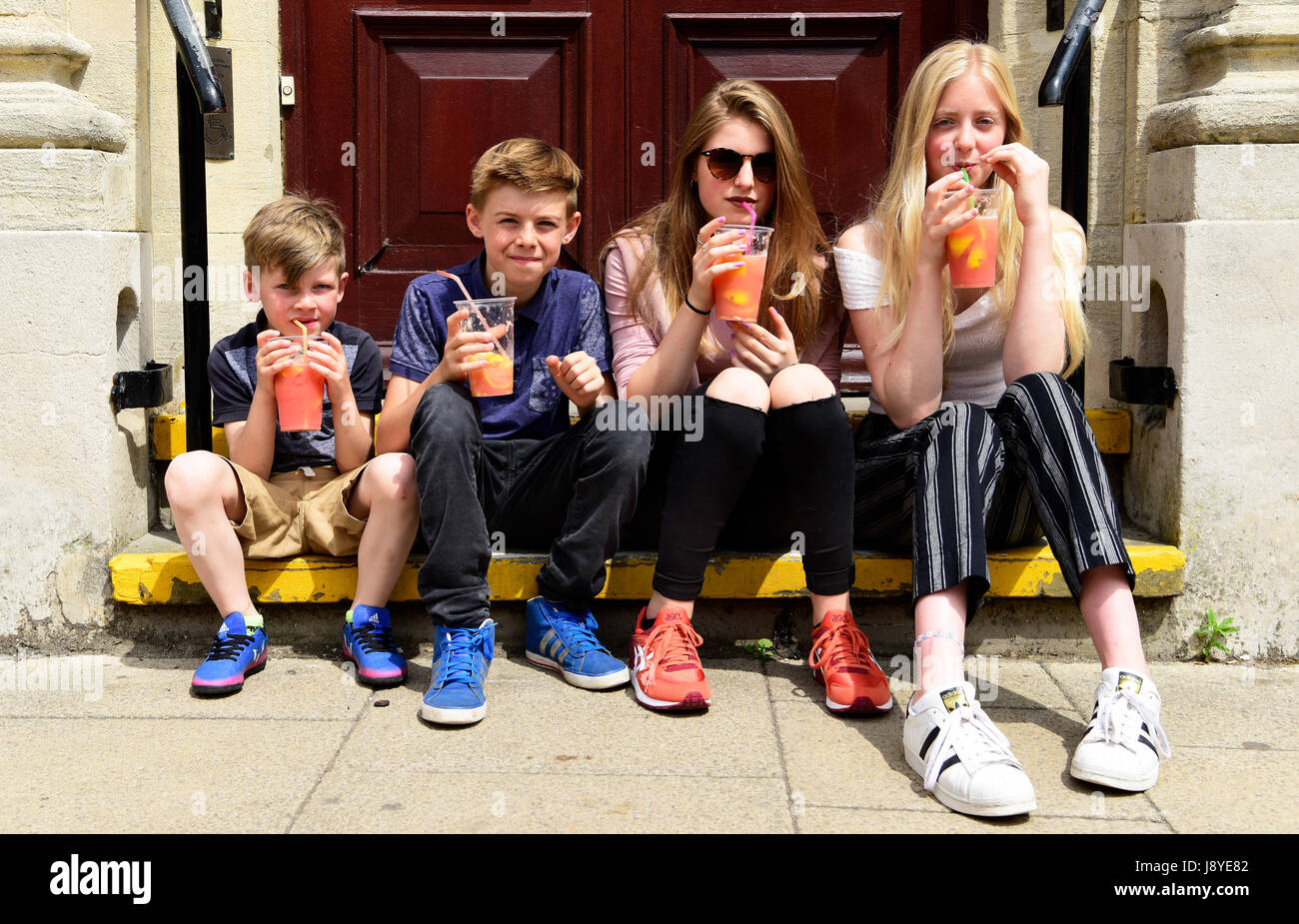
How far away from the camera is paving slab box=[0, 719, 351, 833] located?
2.27 metres

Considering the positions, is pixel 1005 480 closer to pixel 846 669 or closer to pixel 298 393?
pixel 846 669

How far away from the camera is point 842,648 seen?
9.47 ft

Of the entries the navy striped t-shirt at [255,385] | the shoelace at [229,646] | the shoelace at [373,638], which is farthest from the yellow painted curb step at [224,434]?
the shoelace at [373,638]

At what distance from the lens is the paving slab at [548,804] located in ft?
7.39

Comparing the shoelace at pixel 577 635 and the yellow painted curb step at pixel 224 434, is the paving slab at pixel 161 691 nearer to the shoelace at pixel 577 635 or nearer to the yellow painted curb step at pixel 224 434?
the shoelace at pixel 577 635

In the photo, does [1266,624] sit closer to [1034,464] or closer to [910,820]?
[1034,464]

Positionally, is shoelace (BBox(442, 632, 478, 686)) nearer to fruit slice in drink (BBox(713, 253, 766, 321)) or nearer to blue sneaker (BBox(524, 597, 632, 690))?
blue sneaker (BBox(524, 597, 632, 690))

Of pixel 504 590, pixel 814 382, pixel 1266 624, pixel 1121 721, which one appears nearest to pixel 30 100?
pixel 504 590

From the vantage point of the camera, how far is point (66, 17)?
3301mm

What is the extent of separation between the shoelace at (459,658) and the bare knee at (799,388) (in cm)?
87

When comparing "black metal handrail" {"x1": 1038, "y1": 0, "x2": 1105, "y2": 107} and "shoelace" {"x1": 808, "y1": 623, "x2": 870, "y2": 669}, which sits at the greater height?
"black metal handrail" {"x1": 1038, "y1": 0, "x2": 1105, "y2": 107}

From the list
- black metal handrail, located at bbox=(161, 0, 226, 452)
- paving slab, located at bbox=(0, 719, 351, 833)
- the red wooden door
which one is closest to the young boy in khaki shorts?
black metal handrail, located at bbox=(161, 0, 226, 452)

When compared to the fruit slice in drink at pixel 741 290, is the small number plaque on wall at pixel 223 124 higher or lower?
higher

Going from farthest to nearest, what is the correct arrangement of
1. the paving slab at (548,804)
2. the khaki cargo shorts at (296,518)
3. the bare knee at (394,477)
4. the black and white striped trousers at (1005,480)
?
the khaki cargo shorts at (296,518)
the bare knee at (394,477)
the black and white striped trousers at (1005,480)
the paving slab at (548,804)
